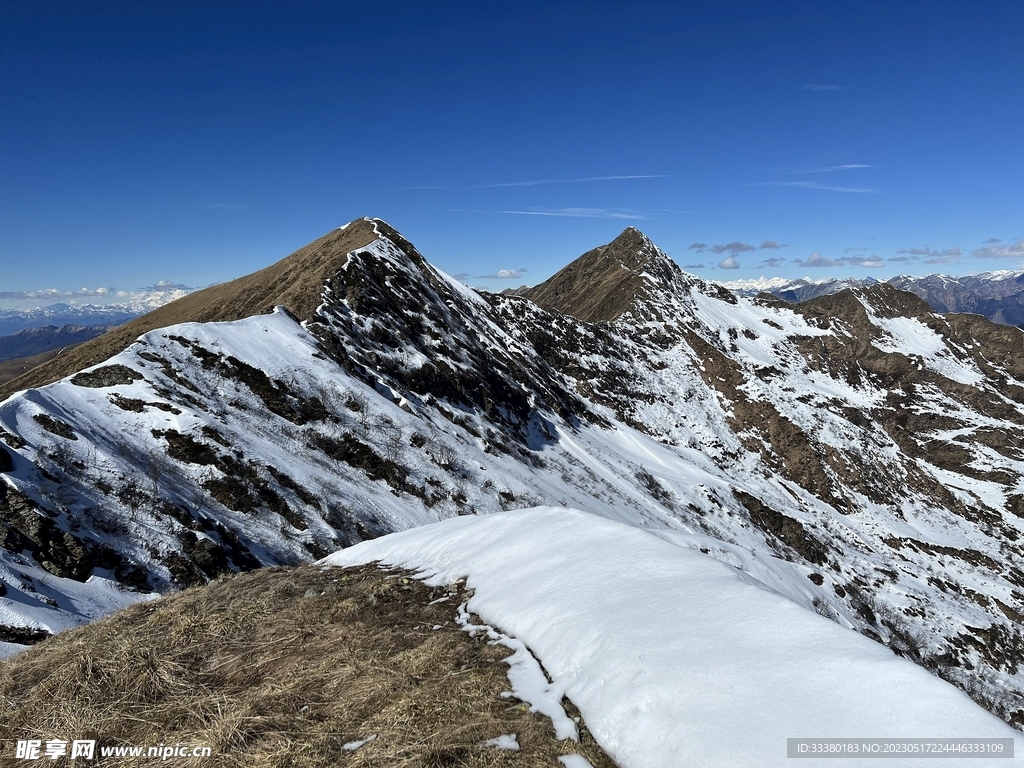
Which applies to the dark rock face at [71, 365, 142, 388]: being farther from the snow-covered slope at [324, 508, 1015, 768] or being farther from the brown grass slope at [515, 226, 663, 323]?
the brown grass slope at [515, 226, 663, 323]

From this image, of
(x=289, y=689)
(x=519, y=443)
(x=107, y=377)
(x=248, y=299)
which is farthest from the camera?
(x=248, y=299)

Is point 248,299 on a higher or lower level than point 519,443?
higher

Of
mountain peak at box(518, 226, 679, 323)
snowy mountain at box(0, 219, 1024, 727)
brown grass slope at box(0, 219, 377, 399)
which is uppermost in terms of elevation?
mountain peak at box(518, 226, 679, 323)

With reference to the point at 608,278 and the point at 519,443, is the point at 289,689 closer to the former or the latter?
the point at 519,443

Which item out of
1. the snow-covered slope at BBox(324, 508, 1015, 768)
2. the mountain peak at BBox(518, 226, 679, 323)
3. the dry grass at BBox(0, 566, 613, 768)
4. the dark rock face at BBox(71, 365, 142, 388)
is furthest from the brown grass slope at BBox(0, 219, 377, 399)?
the mountain peak at BBox(518, 226, 679, 323)

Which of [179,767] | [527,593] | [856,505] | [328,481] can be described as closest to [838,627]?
[527,593]

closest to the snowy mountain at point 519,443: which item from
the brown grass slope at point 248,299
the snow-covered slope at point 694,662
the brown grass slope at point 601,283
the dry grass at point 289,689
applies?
the brown grass slope at point 248,299

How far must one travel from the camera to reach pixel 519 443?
A: 160ft

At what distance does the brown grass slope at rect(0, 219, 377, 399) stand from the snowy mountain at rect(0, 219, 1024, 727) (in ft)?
2.21

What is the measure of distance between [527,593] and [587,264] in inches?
5322

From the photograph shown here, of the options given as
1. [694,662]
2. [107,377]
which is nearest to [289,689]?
[694,662]

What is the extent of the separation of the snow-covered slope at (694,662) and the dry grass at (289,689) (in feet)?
1.84

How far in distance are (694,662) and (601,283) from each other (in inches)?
4811

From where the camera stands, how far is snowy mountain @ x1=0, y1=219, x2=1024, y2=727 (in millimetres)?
19188
